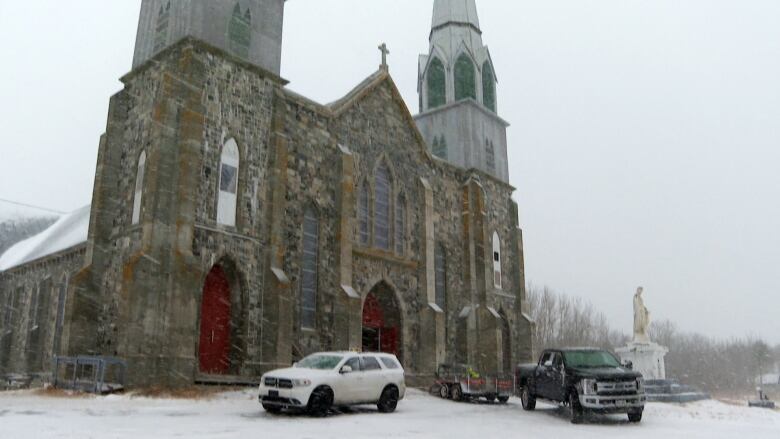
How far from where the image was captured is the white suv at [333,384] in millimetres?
13578

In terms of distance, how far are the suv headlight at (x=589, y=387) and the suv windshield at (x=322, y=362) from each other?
5725 mm

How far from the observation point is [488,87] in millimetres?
37125

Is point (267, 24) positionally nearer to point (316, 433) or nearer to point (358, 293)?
point (358, 293)

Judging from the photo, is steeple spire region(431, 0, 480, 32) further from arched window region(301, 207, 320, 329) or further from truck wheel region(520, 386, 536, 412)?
truck wheel region(520, 386, 536, 412)

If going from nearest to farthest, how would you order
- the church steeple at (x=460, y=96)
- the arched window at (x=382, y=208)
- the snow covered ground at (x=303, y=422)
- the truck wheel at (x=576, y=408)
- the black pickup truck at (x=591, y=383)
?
the snow covered ground at (x=303, y=422) < the black pickup truck at (x=591, y=383) < the truck wheel at (x=576, y=408) < the arched window at (x=382, y=208) < the church steeple at (x=460, y=96)

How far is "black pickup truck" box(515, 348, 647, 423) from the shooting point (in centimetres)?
1424

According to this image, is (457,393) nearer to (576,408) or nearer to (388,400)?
(388,400)

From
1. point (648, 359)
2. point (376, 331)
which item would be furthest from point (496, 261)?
point (376, 331)

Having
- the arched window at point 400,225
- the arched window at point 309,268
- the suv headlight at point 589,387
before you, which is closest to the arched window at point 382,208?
the arched window at point 400,225

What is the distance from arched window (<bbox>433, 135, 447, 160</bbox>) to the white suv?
801 inches

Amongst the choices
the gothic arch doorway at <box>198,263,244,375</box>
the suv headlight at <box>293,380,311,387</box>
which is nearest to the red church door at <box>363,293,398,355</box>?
the gothic arch doorway at <box>198,263,244,375</box>

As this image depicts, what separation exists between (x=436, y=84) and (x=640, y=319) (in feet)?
56.4

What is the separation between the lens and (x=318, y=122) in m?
24.8

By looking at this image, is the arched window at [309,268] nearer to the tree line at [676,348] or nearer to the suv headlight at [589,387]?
the suv headlight at [589,387]
